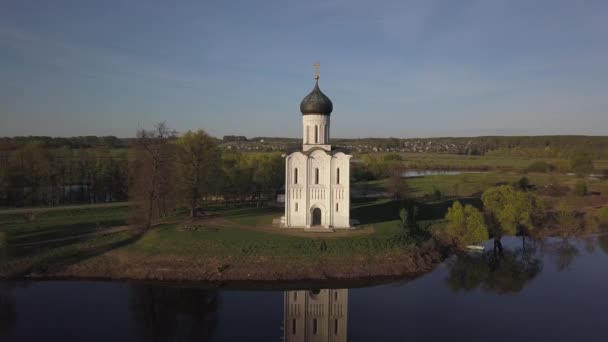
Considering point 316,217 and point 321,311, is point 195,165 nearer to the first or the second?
point 316,217

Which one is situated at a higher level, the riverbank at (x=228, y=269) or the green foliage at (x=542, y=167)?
the green foliage at (x=542, y=167)

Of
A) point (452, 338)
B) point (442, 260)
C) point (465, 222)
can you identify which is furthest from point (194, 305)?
Answer: point (465, 222)

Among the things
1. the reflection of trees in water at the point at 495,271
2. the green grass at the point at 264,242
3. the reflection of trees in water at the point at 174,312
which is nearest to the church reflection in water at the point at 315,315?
the green grass at the point at 264,242

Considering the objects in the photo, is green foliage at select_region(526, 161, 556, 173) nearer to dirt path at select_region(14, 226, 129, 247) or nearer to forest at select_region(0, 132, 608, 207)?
forest at select_region(0, 132, 608, 207)

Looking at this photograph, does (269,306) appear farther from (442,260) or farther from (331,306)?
(442,260)

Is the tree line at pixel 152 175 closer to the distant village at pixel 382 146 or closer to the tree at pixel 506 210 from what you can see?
the tree at pixel 506 210

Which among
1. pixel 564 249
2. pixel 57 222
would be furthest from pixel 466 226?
pixel 57 222
